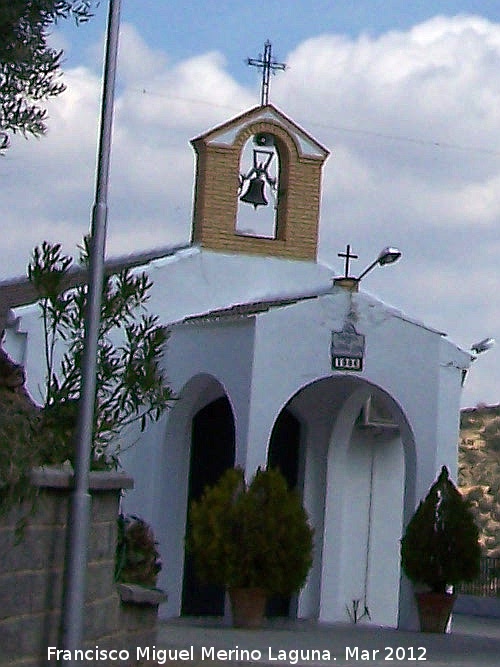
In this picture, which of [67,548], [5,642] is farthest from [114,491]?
[5,642]

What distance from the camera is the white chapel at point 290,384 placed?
16516 millimetres

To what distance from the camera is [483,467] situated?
127 ft

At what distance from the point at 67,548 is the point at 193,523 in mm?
6325

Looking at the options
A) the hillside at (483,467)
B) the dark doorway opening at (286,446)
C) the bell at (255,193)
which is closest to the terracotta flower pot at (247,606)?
the dark doorway opening at (286,446)

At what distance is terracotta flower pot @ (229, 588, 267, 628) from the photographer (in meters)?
15.3

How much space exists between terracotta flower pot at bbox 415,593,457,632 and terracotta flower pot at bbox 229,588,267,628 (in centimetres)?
209

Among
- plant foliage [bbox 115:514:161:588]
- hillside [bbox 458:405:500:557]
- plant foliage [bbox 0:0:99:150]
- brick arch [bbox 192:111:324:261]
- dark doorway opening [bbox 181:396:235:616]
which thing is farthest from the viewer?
hillside [bbox 458:405:500:557]

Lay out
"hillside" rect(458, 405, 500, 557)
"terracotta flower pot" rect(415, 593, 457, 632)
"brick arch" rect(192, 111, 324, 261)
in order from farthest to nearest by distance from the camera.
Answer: "hillside" rect(458, 405, 500, 557), "brick arch" rect(192, 111, 324, 261), "terracotta flower pot" rect(415, 593, 457, 632)

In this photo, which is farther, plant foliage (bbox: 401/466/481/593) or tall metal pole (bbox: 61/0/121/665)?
plant foliage (bbox: 401/466/481/593)

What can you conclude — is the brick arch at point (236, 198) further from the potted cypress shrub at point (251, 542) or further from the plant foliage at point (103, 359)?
the plant foliage at point (103, 359)

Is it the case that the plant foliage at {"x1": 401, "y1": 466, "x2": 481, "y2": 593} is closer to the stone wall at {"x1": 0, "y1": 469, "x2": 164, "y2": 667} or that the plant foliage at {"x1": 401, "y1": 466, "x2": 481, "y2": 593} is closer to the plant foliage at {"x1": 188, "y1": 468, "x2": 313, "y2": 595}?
the plant foliage at {"x1": 188, "y1": 468, "x2": 313, "y2": 595}

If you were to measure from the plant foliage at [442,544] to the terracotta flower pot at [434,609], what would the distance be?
110 mm

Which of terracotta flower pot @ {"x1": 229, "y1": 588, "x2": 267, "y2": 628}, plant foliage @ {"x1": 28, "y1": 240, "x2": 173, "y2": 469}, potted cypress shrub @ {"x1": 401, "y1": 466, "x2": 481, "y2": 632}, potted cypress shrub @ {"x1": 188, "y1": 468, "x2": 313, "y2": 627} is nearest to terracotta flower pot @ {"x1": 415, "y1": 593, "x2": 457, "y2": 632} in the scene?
potted cypress shrub @ {"x1": 401, "y1": 466, "x2": 481, "y2": 632}

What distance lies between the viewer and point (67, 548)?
9352 mm
